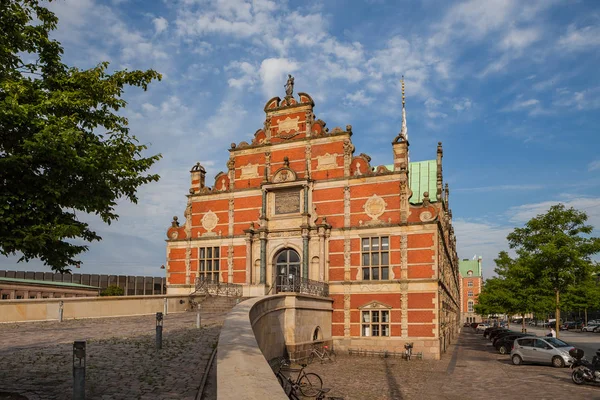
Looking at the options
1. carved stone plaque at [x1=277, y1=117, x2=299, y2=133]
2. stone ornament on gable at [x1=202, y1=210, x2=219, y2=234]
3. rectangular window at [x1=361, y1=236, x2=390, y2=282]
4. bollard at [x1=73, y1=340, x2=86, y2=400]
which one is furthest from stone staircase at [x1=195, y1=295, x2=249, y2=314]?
bollard at [x1=73, y1=340, x2=86, y2=400]

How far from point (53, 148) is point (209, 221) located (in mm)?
28267

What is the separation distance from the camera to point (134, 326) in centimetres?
2158

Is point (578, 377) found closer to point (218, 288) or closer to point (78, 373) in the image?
point (78, 373)

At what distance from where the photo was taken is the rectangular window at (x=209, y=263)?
35.8 meters

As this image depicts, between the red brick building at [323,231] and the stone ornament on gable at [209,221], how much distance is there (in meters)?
0.08

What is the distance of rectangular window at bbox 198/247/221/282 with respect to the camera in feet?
117

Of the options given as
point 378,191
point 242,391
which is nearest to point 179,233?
point 378,191

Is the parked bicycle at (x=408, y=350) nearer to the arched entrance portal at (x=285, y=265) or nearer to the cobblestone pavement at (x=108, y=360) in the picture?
the arched entrance portal at (x=285, y=265)

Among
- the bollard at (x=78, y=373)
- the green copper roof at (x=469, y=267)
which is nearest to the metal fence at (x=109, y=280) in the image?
the bollard at (x=78, y=373)

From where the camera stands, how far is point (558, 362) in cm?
2658

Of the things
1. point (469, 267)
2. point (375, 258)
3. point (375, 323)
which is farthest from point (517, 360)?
point (469, 267)

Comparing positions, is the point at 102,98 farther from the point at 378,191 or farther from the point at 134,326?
the point at 378,191

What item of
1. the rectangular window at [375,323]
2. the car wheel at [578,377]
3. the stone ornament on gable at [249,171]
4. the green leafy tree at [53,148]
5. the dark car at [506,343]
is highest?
the stone ornament on gable at [249,171]

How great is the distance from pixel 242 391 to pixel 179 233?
3320 centimetres
